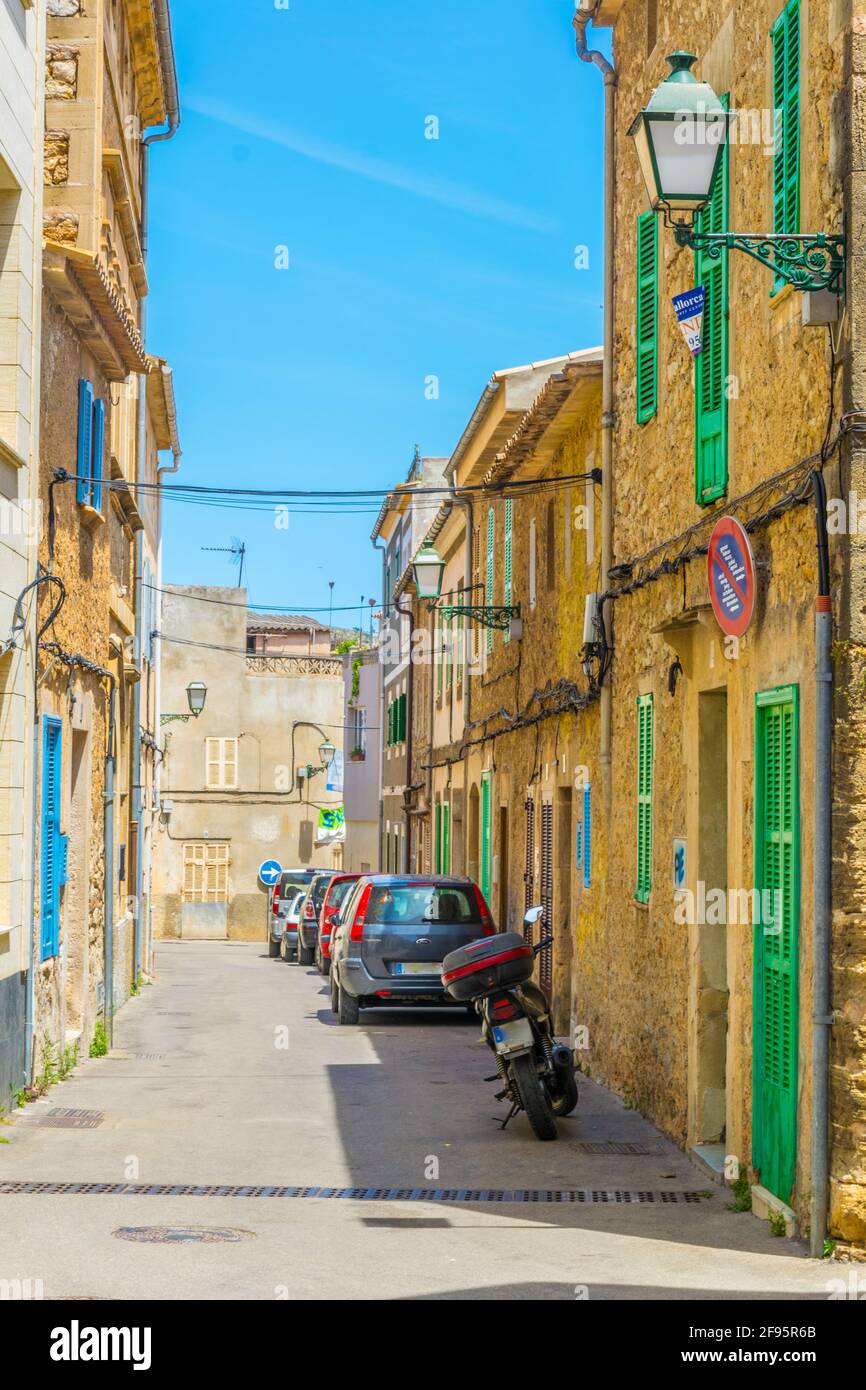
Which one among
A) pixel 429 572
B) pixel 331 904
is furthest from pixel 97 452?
pixel 331 904

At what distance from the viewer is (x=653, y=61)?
12.3m

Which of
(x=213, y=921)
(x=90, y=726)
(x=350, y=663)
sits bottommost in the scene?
(x=213, y=921)

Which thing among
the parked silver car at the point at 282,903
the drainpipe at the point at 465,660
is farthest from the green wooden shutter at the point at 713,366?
the parked silver car at the point at 282,903

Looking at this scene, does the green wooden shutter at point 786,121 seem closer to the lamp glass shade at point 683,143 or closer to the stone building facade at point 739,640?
the stone building facade at point 739,640

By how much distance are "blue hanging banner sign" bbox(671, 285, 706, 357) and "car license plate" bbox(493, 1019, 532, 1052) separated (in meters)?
4.25

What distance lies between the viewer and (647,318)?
1238 centimetres

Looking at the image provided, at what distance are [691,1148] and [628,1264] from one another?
2909 mm

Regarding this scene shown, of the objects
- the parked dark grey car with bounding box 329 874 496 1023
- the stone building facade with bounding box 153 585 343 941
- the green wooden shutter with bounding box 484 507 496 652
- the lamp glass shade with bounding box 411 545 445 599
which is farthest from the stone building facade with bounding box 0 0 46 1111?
the stone building facade with bounding box 153 585 343 941

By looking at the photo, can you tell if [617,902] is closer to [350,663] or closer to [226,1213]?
[226,1213]

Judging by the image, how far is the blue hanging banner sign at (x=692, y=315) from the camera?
34.5 feet

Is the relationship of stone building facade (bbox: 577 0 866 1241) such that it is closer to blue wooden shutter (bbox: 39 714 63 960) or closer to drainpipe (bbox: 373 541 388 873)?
blue wooden shutter (bbox: 39 714 63 960)

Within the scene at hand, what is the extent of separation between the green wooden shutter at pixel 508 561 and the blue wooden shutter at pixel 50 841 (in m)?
8.34

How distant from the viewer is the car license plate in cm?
1110

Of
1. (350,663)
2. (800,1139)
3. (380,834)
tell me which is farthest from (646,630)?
(350,663)
